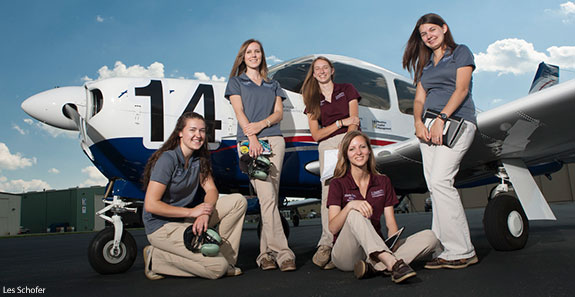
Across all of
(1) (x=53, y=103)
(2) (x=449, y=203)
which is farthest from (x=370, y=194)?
(1) (x=53, y=103)

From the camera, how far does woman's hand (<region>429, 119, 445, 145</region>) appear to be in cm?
251

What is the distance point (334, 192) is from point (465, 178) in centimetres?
262

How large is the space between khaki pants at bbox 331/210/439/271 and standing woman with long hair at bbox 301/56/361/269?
60 centimetres

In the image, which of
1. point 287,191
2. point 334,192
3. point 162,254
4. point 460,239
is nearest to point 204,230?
point 162,254

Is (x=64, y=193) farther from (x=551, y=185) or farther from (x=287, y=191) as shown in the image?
(x=551, y=185)

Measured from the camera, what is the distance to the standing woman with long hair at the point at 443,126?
2.47 meters

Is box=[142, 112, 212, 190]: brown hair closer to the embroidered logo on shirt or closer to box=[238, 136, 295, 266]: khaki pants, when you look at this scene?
box=[238, 136, 295, 266]: khaki pants

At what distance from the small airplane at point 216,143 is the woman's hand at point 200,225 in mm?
968

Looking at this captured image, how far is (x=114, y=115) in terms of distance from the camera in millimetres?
3271

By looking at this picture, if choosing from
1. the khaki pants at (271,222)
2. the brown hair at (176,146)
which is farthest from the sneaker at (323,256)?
the brown hair at (176,146)

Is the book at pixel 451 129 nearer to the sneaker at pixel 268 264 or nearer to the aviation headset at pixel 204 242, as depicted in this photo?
the sneaker at pixel 268 264

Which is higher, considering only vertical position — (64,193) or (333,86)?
(333,86)

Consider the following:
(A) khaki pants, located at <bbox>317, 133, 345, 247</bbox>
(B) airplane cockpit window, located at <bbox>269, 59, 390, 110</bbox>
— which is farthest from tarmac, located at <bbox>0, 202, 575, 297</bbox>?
(B) airplane cockpit window, located at <bbox>269, 59, 390, 110</bbox>

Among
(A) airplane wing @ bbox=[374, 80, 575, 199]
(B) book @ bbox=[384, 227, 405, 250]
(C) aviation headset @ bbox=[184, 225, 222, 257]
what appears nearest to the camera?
(B) book @ bbox=[384, 227, 405, 250]
